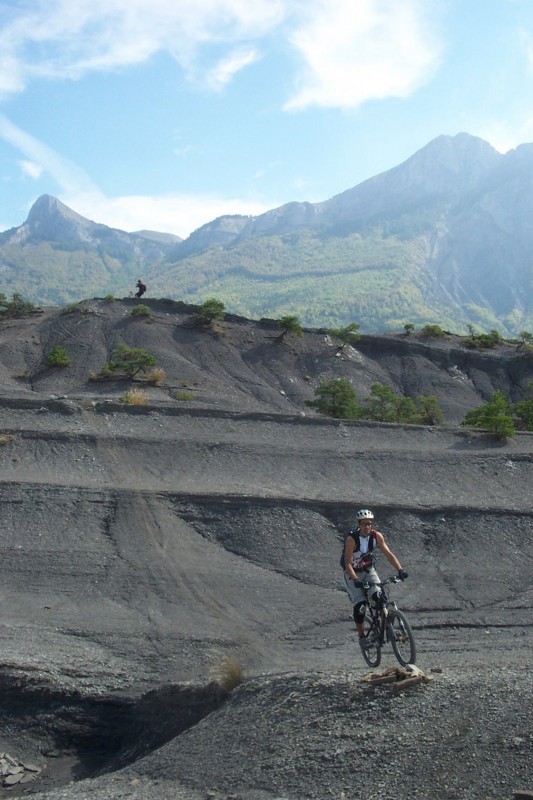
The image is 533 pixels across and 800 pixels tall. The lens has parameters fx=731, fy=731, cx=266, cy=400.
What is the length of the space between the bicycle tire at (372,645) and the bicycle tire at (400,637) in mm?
301

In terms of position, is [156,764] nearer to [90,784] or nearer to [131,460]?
[90,784]

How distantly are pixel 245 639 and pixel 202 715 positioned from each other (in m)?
3.34

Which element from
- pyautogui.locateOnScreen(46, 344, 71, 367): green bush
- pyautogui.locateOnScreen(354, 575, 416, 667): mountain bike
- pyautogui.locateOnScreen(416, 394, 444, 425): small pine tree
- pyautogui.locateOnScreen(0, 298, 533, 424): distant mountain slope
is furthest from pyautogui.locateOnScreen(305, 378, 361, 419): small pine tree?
pyautogui.locateOnScreen(354, 575, 416, 667): mountain bike

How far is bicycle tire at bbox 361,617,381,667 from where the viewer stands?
969cm

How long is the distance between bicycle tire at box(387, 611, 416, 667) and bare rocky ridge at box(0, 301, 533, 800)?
0.32m

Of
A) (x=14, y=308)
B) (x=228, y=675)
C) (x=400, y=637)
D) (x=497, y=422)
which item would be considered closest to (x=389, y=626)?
Result: (x=400, y=637)

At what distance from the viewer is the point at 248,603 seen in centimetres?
1520

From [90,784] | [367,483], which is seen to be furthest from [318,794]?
[367,483]

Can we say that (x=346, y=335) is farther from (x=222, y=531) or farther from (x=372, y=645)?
(x=372, y=645)

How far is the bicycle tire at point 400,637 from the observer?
30.2 feet

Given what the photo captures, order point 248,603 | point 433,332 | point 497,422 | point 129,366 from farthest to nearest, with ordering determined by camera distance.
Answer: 1. point 433,332
2. point 129,366
3. point 497,422
4. point 248,603

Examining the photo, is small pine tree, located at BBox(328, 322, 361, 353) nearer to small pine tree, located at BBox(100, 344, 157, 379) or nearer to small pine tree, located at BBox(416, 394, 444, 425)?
small pine tree, located at BBox(416, 394, 444, 425)

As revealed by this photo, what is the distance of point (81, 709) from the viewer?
1169 cm

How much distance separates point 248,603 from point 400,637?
6.35 m
